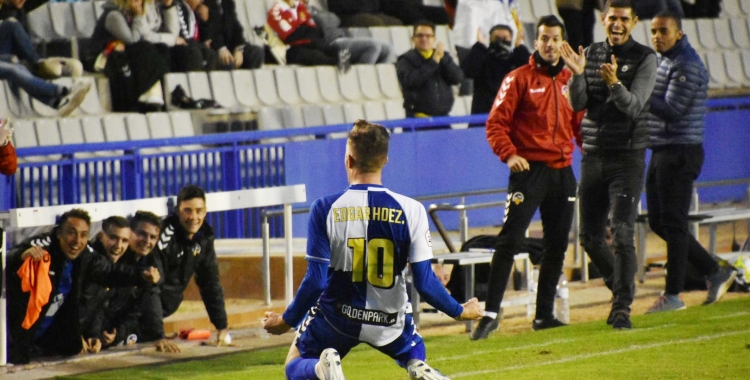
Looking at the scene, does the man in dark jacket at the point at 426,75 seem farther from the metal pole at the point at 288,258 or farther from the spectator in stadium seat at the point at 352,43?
the metal pole at the point at 288,258

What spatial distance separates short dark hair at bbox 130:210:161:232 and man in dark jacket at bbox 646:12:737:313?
380 centimetres

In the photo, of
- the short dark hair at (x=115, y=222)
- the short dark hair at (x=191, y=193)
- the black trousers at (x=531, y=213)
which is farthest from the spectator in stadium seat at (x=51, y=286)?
the black trousers at (x=531, y=213)

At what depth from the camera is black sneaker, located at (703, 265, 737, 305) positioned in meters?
10.4

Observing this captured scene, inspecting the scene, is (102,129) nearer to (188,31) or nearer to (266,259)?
(188,31)

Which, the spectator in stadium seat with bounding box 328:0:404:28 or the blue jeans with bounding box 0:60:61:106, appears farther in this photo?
the spectator in stadium seat with bounding box 328:0:404:28

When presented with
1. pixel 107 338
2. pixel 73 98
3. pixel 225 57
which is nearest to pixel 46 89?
pixel 73 98

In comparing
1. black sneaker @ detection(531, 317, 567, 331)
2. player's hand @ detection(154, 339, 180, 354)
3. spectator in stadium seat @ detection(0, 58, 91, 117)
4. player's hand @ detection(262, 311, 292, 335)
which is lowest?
black sneaker @ detection(531, 317, 567, 331)

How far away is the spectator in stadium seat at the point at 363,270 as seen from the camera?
5.24m

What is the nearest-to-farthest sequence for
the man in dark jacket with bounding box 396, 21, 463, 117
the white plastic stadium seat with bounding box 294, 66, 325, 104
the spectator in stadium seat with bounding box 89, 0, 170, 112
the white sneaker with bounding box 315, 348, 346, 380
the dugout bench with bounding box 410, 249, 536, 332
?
1. the white sneaker with bounding box 315, 348, 346, 380
2. the dugout bench with bounding box 410, 249, 536, 332
3. the spectator in stadium seat with bounding box 89, 0, 170, 112
4. the man in dark jacket with bounding box 396, 21, 463, 117
5. the white plastic stadium seat with bounding box 294, 66, 325, 104

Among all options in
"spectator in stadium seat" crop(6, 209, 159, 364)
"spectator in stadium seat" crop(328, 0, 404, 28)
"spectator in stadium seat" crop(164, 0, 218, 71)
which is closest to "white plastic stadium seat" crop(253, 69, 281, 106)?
"spectator in stadium seat" crop(164, 0, 218, 71)

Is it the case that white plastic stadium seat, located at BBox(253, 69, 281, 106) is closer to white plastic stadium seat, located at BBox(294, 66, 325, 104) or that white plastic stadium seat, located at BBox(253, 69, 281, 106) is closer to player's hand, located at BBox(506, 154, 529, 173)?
white plastic stadium seat, located at BBox(294, 66, 325, 104)

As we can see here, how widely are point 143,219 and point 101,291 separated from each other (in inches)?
21.8

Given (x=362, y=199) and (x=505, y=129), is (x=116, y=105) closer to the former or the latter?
(x=505, y=129)

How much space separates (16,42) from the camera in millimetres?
→ 12492
